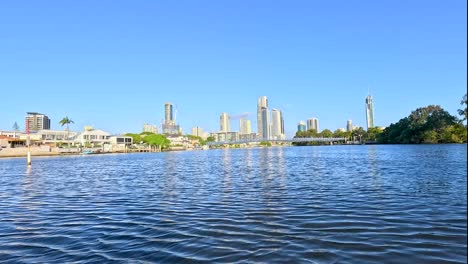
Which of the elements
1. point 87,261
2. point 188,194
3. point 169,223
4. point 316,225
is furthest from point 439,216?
point 188,194

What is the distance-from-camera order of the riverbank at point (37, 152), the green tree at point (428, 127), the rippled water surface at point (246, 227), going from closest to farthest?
the rippled water surface at point (246, 227)
the riverbank at point (37, 152)
the green tree at point (428, 127)

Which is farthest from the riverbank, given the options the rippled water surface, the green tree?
the green tree

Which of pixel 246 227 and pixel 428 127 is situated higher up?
pixel 428 127

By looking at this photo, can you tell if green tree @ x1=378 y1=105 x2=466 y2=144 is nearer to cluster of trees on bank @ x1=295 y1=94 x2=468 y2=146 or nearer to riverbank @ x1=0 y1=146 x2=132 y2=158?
cluster of trees on bank @ x1=295 y1=94 x2=468 y2=146

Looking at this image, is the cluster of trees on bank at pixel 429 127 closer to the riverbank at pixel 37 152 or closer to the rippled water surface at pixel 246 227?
the rippled water surface at pixel 246 227

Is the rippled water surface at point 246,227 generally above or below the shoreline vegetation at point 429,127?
below

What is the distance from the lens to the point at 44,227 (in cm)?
1316

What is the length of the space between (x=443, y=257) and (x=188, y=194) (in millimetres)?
15023

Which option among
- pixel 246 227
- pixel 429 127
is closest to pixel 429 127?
pixel 429 127

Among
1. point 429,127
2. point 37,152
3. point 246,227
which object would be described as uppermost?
point 429,127

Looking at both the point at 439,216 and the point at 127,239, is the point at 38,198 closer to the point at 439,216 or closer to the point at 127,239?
the point at 127,239

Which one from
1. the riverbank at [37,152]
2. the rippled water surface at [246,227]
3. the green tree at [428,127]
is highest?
the green tree at [428,127]

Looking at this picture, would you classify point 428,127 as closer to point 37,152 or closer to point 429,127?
point 429,127

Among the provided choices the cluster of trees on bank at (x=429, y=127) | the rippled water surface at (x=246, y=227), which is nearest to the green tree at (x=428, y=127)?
the cluster of trees on bank at (x=429, y=127)
